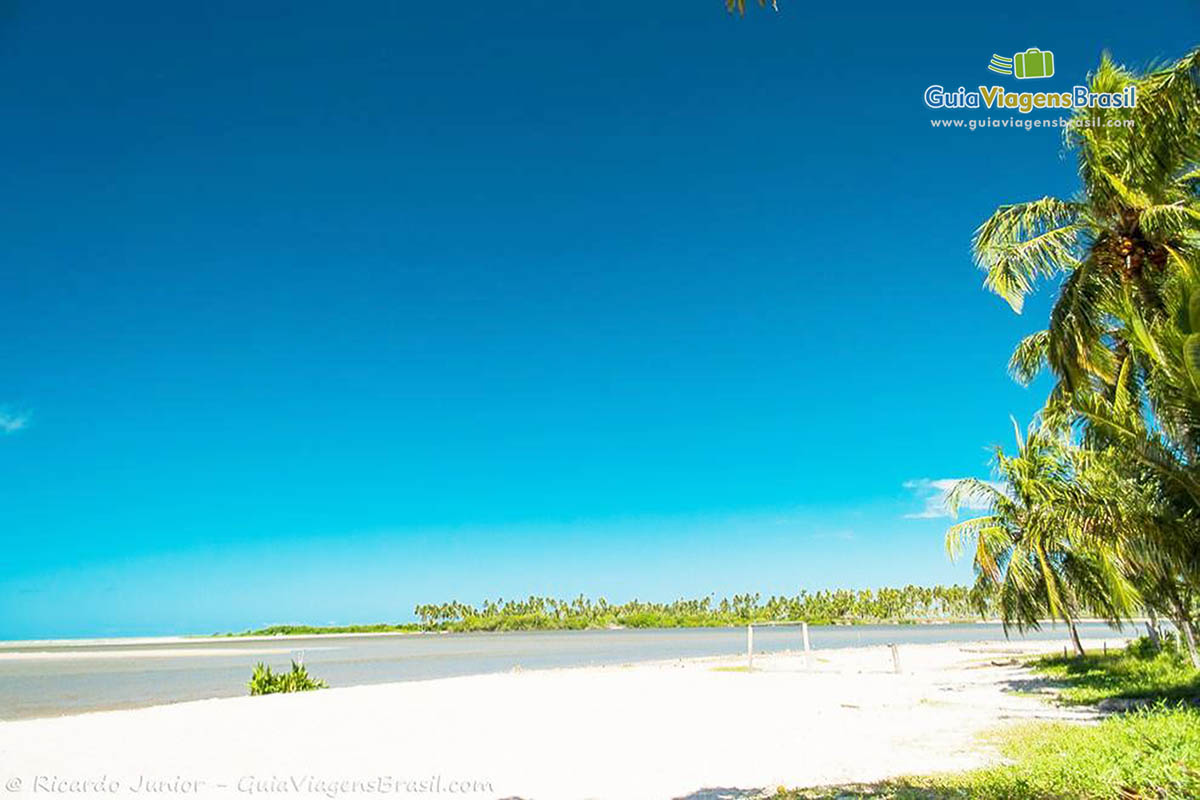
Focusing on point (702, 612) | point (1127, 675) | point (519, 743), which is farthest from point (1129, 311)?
point (702, 612)

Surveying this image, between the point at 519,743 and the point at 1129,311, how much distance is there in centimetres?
955

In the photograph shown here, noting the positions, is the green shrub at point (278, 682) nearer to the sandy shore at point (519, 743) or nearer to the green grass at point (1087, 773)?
Answer: the sandy shore at point (519, 743)

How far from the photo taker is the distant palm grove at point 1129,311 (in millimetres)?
7820

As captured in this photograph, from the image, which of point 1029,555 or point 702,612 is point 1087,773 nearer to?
point 1029,555

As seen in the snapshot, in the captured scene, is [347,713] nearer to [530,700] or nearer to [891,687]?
[530,700]

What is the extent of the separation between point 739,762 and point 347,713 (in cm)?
843

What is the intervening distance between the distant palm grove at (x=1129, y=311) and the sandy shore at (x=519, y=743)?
136 inches

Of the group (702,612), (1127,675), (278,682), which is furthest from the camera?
→ (702,612)

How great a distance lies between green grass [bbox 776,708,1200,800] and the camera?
5.66 meters

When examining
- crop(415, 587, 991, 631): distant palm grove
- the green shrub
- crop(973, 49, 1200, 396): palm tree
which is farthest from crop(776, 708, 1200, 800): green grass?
crop(415, 587, 991, 631): distant palm grove

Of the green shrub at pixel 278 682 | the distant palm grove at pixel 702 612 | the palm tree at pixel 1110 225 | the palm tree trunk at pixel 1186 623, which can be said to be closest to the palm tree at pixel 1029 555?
the palm tree trunk at pixel 1186 623

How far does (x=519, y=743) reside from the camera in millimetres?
10734

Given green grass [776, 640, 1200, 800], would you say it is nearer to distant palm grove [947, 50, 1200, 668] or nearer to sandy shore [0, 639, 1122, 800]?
sandy shore [0, 639, 1122, 800]

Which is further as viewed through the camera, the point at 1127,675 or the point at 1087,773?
the point at 1127,675
